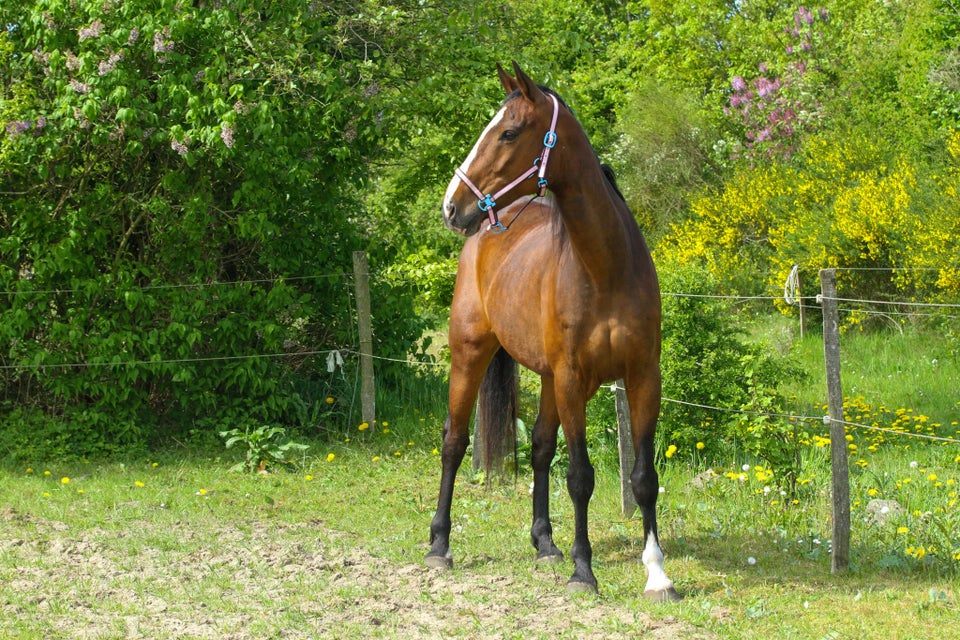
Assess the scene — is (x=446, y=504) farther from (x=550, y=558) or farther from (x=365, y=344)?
(x=365, y=344)

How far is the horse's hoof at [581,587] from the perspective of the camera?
16.9 ft

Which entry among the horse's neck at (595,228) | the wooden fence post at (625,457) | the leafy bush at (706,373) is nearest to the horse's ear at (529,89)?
the horse's neck at (595,228)

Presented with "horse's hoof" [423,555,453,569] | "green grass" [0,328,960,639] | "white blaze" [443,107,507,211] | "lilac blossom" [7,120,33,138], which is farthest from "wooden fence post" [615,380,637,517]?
"lilac blossom" [7,120,33,138]

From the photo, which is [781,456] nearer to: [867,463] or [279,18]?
[867,463]

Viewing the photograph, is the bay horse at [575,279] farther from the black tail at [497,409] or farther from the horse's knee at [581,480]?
the black tail at [497,409]

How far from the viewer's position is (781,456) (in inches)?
272

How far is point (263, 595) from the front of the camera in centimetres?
521

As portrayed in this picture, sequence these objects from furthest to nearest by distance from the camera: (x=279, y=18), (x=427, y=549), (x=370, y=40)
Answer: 1. (x=370, y=40)
2. (x=279, y=18)
3. (x=427, y=549)

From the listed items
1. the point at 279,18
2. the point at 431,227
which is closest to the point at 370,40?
the point at 279,18

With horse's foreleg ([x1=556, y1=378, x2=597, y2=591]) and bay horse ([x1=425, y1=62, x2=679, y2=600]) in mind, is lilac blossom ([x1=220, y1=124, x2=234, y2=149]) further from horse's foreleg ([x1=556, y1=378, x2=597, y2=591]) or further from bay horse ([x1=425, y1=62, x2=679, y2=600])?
horse's foreleg ([x1=556, y1=378, x2=597, y2=591])

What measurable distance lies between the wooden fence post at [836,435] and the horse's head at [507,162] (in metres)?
1.63

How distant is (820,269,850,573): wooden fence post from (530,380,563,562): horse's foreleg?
4.95ft

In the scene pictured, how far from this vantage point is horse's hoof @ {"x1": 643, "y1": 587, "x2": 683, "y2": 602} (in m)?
5.02

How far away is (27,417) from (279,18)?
412 cm
